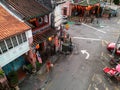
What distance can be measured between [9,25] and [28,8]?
533cm

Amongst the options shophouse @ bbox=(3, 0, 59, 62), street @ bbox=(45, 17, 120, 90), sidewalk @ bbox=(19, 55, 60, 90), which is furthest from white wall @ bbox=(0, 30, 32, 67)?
street @ bbox=(45, 17, 120, 90)

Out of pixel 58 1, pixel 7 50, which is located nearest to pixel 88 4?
pixel 58 1

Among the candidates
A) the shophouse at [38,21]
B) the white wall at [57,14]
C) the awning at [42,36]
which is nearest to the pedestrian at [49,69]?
the shophouse at [38,21]

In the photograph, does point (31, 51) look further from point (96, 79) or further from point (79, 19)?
point (79, 19)

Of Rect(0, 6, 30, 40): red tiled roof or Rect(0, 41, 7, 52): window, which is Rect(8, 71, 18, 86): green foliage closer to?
Rect(0, 41, 7, 52): window

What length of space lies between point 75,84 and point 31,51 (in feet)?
26.8

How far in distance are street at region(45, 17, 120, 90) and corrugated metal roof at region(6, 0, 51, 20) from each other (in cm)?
933

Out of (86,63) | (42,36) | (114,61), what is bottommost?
(86,63)

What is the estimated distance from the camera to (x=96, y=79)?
66.8 feet

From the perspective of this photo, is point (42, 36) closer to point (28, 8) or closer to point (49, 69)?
point (28, 8)

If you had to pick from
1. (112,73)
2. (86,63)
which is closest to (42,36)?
(86,63)

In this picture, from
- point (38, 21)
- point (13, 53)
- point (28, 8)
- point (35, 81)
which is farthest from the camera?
point (38, 21)

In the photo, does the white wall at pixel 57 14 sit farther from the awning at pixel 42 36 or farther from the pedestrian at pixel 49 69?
the pedestrian at pixel 49 69

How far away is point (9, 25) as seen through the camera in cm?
1677
